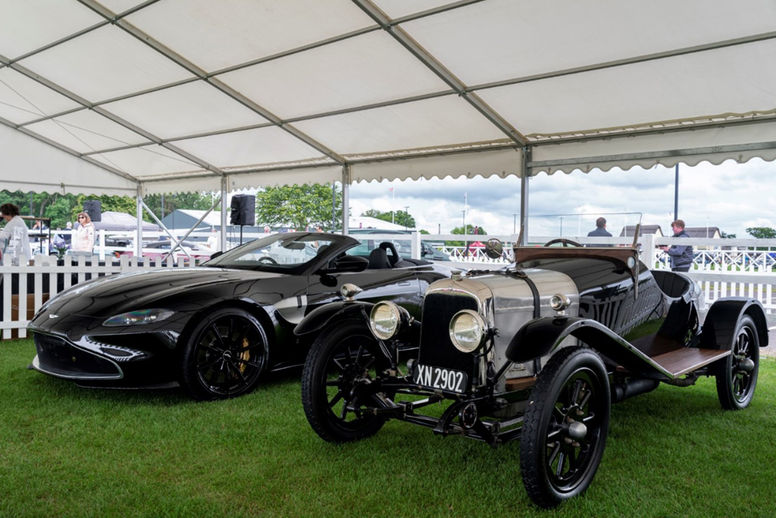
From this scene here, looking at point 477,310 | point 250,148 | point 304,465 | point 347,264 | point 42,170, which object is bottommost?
point 304,465

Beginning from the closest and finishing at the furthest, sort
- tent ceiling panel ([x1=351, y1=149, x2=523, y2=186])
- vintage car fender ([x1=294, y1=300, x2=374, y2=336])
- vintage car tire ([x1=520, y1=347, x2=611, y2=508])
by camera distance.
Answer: vintage car tire ([x1=520, y1=347, x2=611, y2=508])
vintage car fender ([x1=294, y1=300, x2=374, y2=336])
tent ceiling panel ([x1=351, y1=149, x2=523, y2=186])

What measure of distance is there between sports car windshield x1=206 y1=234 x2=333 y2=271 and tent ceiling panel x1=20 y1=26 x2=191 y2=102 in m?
3.81

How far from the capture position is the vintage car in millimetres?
2566

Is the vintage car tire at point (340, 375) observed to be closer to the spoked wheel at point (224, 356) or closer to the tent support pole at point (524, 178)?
the spoked wheel at point (224, 356)

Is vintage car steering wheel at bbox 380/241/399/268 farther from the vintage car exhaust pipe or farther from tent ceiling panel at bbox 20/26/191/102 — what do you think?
tent ceiling panel at bbox 20/26/191/102

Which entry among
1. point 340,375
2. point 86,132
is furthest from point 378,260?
point 86,132

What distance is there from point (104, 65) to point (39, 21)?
99 centimetres

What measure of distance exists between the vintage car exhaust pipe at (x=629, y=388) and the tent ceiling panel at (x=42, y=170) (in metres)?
12.3

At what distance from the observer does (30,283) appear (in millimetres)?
6688

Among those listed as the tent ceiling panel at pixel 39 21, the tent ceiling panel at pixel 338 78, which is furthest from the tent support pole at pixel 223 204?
the tent ceiling panel at pixel 39 21

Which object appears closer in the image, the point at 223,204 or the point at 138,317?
the point at 138,317

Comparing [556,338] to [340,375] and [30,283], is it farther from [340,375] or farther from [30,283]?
[30,283]

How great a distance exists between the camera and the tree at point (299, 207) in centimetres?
4991

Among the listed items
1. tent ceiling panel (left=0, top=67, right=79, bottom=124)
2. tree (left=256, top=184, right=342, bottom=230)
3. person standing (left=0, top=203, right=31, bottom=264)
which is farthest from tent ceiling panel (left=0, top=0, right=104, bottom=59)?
tree (left=256, top=184, right=342, bottom=230)
